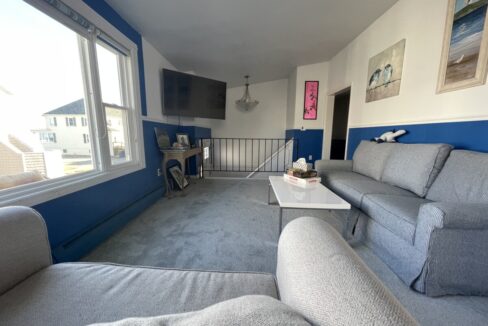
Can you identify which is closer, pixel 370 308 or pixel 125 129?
pixel 370 308


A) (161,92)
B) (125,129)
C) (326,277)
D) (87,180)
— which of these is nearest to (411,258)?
(326,277)

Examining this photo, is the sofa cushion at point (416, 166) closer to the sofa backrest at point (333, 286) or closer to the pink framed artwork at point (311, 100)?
the sofa backrest at point (333, 286)

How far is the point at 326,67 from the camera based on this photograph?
4.12 meters

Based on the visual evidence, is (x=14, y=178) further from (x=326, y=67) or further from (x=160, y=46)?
(x=326, y=67)

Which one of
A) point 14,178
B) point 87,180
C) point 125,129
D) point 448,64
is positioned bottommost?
point 87,180

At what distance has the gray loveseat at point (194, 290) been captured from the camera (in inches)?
14.1

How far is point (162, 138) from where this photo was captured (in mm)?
2928

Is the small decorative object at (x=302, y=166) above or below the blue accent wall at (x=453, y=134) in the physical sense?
below

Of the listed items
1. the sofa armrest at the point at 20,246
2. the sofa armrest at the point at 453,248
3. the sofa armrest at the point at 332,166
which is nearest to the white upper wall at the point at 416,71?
the sofa armrest at the point at 332,166

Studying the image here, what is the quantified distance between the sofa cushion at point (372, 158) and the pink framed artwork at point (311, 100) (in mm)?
1936

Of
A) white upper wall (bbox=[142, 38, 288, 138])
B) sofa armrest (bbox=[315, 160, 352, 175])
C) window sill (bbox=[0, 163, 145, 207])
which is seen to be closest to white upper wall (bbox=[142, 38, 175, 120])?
window sill (bbox=[0, 163, 145, 207])

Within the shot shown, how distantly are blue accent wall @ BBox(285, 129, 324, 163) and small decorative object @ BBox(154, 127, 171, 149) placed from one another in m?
2.82

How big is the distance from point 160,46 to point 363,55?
3.08 m

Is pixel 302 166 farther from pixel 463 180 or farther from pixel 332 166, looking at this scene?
pixel 463 180
